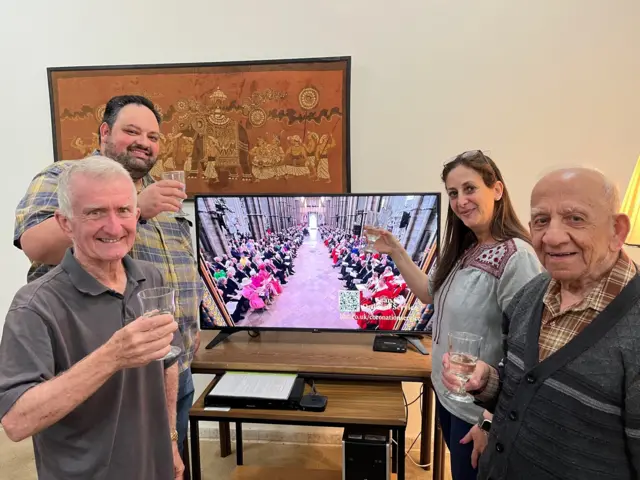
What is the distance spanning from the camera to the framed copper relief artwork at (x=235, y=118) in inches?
92.0

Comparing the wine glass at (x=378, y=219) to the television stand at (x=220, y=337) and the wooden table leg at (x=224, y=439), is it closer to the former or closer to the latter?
the television stand at (x=220, y=337)

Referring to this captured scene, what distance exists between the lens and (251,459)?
8.58 ft

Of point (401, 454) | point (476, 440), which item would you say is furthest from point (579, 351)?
point (401, 454)

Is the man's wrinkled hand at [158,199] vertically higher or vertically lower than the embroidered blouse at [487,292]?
higher

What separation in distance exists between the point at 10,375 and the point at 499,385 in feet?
4.00

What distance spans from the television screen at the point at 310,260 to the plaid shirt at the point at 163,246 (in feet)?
0.90

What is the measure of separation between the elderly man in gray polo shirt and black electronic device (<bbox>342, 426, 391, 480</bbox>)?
84 cm

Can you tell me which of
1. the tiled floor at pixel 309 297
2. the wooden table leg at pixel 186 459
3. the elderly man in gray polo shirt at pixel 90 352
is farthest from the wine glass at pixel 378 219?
the wooden table leg at pixel 186 459

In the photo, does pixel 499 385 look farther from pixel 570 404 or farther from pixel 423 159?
pixel 423 159

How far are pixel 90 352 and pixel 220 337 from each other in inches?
47.4

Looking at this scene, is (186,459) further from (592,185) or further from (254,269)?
(592,185)

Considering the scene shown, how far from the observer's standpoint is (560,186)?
3.19 ft

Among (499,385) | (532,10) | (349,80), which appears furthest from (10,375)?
(532,10)

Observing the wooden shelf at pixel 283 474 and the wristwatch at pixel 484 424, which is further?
the wooden shelf at pixel 283 474
